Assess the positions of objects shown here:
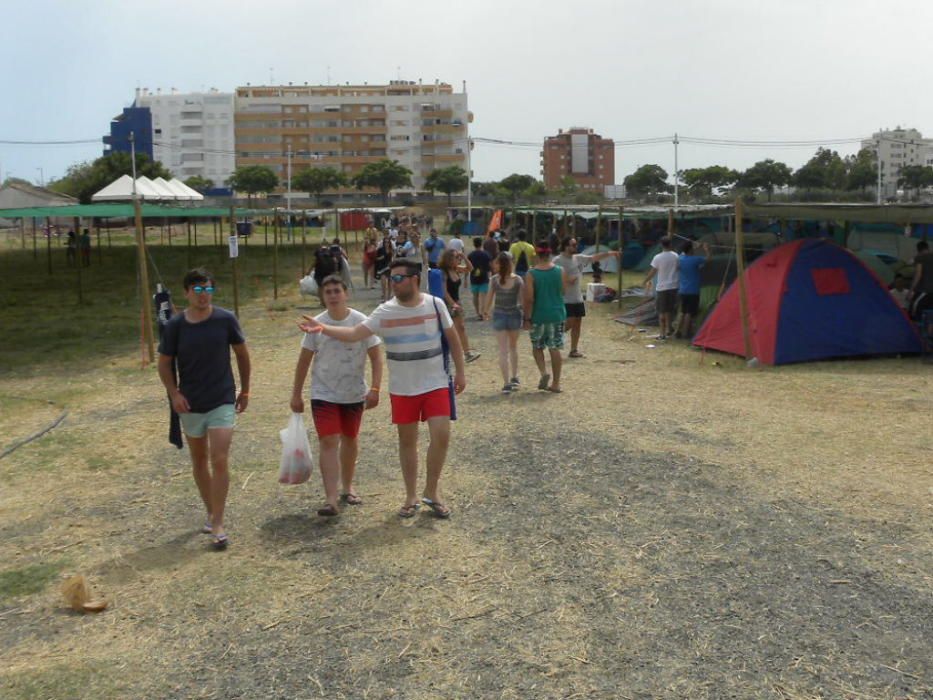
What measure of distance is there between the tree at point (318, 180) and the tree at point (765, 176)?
35.8m

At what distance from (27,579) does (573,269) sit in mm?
7330

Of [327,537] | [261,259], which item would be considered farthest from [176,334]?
[261,259]

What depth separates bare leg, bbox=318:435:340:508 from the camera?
19.6 feet

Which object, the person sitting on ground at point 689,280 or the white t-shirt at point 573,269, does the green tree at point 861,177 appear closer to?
the person sitting on ground at point 689,280

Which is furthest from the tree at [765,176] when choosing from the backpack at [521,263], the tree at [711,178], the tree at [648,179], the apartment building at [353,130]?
the backpack at [521,263]

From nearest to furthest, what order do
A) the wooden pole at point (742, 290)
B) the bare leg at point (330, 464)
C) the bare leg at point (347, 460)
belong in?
the bare leg at point (330, 464)
the bare leg at point (347, 460)
the wooden pole at point (742, 290)

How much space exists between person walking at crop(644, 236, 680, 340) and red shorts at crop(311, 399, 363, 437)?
8951 millimetres

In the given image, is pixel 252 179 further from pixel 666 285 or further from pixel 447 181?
pixel 666 285

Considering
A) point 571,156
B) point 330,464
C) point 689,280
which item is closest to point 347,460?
point 330,464

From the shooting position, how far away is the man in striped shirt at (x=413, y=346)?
5746 millimetres

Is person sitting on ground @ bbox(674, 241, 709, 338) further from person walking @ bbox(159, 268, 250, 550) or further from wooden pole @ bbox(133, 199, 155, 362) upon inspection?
person walking @ bbox(159, 268, 250, 550)

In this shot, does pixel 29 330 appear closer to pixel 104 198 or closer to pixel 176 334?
pixel 104 198

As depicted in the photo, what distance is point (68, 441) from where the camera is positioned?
847 centimetres

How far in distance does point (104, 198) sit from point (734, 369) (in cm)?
1686
